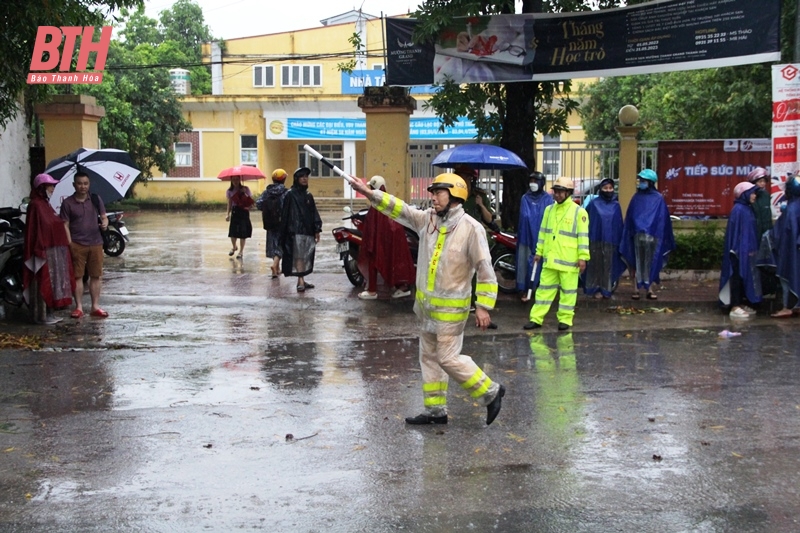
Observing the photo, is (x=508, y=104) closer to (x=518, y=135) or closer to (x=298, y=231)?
(x=518, y=135)

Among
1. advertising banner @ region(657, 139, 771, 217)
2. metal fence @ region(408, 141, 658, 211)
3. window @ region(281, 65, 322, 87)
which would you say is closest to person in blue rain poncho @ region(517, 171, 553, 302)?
metal fence @ region(408, 141, 658, 211)

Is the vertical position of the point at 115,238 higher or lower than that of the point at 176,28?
lower

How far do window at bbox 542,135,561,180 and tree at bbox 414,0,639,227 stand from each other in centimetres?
31

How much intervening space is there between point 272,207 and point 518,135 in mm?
3999

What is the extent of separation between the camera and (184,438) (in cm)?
609

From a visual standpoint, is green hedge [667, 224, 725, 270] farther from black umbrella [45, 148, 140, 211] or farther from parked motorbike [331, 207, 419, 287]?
black umbrella [45, 148, 140, 211]

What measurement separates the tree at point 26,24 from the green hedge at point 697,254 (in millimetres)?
8544

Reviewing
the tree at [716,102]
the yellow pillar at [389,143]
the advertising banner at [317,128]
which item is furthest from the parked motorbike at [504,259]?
the advertising banner at [317,128]

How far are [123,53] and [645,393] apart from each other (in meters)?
33.6

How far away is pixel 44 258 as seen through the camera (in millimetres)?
10109

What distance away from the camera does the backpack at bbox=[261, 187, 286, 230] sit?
14.4m

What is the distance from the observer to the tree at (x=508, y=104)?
13.6 metres

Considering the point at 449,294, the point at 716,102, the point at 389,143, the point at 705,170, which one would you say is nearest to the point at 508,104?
the point at 389,143

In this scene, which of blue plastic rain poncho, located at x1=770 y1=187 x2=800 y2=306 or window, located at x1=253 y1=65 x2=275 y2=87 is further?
window, located at x1=253 y1=65 x2=275 y2=87
